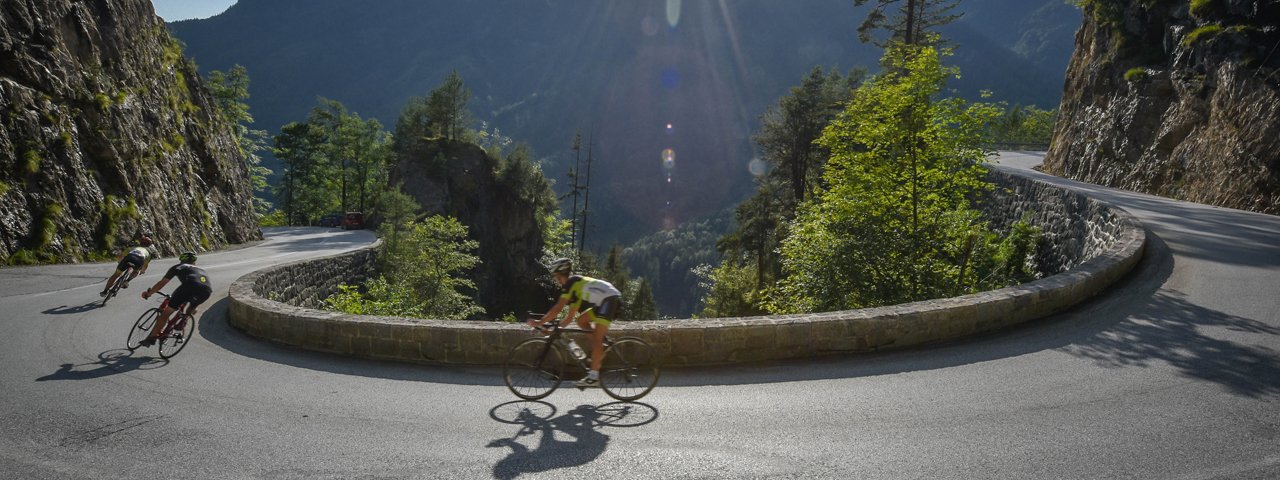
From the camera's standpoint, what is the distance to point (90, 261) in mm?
20734

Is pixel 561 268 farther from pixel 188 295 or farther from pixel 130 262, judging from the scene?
pixel 130 262

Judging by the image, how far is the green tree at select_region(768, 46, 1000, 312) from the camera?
13.2 meters

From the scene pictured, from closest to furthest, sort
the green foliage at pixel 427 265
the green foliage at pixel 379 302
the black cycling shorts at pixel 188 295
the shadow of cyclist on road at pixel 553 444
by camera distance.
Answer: the shadow of cyclist on road at pixel 553 444
the black cycling shorts at pixel 188 295
the green foliage at pixel 379 302
the green foliage at pixel 427 265

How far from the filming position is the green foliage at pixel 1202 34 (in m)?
22.7

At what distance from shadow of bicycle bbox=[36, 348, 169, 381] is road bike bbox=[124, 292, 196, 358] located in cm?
18

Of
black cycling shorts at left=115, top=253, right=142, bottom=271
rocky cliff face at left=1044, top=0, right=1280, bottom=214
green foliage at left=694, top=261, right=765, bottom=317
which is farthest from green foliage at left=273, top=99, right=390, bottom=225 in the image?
rocky cliff face at left=1044, top=0, right=1280, bottom=214

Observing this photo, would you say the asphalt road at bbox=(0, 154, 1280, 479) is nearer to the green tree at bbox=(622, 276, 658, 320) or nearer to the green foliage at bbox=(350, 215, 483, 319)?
the green foliage at bbox=(350, 215, 483, 319)

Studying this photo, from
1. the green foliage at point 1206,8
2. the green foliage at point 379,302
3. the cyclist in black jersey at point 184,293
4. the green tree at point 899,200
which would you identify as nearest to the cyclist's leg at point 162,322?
the cyclist in black jersey at point 184,293

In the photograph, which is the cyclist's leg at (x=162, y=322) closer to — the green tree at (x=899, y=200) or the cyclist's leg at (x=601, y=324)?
the cyclist's leg at (x=601, y=324)

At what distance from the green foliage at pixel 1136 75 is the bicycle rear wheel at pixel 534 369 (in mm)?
32879

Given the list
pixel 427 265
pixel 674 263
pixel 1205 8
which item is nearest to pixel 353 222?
pixel 427 265

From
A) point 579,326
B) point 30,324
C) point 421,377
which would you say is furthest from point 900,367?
point 30,324

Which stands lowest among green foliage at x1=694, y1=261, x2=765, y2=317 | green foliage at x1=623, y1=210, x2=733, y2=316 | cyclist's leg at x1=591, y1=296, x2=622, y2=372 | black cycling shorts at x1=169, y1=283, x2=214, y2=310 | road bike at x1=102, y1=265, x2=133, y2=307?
green foliage at x1=623, y1=210, x2=733, y2=316

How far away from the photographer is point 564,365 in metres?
6.98
